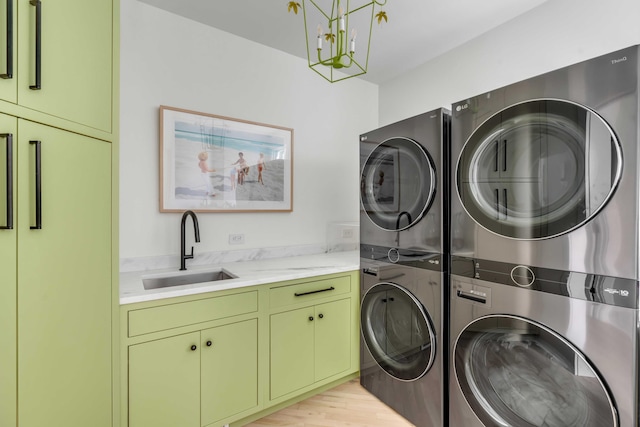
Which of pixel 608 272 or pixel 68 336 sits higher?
pixel 608 272

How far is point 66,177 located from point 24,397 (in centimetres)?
75

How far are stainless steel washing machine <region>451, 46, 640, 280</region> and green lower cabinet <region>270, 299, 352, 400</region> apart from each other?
3.21 feet

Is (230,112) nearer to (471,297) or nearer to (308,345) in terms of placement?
(308,345)

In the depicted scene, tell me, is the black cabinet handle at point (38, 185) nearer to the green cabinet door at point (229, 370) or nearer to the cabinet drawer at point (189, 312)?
the cabinet drawer at point (189, 312)

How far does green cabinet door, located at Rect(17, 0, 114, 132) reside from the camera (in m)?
1.03

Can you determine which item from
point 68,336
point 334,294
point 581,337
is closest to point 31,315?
point 68,336

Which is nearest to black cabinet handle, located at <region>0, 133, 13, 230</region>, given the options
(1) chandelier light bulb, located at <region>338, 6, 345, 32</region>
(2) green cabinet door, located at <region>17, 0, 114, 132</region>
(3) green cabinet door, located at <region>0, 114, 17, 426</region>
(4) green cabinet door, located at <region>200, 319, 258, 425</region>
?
(3) green cabinet door, located at <region>0, 114, 17, 426</region>

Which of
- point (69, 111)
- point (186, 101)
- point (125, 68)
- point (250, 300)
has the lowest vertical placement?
point (250, 300)

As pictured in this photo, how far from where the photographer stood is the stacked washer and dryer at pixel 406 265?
1668 mm

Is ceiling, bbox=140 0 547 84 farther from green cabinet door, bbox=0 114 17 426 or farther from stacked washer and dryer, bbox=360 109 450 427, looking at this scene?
green cabinet door, bbox=0 114 17 426

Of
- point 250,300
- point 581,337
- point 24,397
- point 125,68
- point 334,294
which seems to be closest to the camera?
point 24,397

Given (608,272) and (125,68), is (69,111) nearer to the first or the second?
(125,68)

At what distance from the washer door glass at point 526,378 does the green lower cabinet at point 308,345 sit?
2.61 feet

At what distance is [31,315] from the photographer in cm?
107
